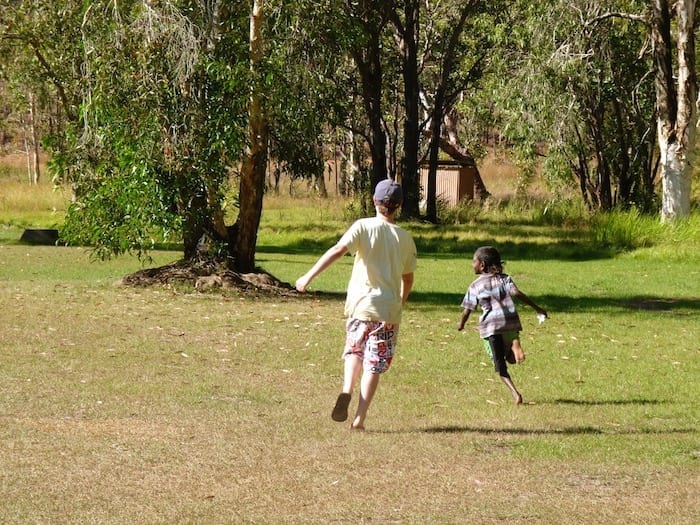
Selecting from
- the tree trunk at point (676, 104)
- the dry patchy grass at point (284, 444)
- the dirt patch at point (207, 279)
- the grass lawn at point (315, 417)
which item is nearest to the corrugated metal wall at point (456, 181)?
the tree trunk at point (676, 104)

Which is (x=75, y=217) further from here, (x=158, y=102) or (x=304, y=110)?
(x=304, y=110)

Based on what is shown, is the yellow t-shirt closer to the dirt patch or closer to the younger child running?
the younger child running

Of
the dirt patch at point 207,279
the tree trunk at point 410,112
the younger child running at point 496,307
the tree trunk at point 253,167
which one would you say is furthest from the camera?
the tree trunk at point 410,112

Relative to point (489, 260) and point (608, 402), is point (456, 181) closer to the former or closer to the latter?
point (608, 402)

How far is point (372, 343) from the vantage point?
329 inches

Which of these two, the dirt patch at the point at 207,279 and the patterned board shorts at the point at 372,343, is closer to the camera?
the patterned board shorts at the point at 372,343

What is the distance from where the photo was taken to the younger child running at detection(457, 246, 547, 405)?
984cm

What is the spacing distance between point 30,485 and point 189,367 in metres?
4.74

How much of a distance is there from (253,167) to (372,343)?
1077 centimetres

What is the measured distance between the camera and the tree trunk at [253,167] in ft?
57.5

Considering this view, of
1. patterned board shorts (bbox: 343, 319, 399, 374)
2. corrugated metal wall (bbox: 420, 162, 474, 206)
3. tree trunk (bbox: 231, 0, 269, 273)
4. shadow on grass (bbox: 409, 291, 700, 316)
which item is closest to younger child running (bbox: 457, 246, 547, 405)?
patterned board shorts (bbox: 343, 319, 399, 374)

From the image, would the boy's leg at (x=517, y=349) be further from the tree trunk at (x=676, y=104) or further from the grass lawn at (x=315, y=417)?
the tree trunk at (x=676, y=104)

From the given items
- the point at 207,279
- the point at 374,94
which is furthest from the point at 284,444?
the point at 374,94

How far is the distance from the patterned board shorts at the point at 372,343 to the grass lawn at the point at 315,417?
0.54 meters
